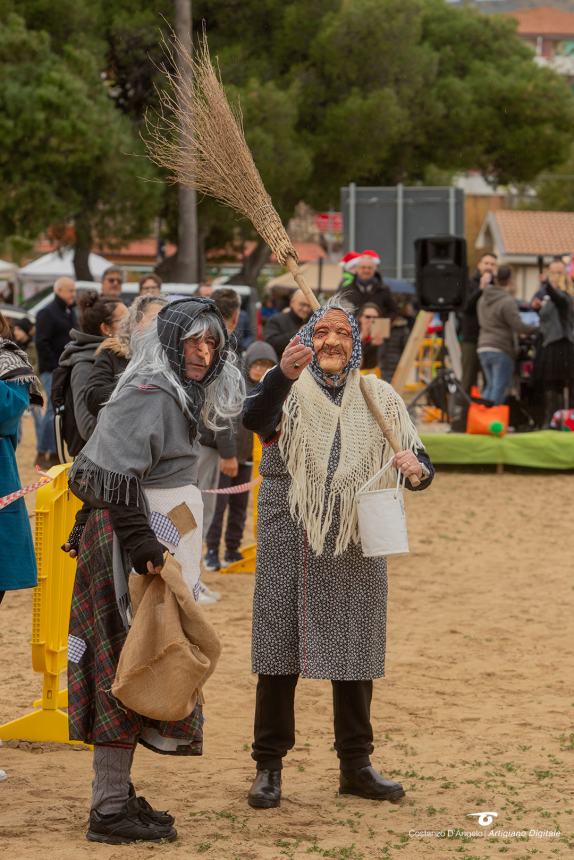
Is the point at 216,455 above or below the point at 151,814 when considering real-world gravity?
above

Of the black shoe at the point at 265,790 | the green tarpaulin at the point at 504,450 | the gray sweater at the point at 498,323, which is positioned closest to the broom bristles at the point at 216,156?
the black shoe at the point at 265,790

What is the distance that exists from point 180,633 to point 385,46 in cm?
2490

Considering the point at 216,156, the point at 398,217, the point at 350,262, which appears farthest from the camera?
the point at 398,217

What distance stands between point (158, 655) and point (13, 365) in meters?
1.48

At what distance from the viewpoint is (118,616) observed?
4.66 metres

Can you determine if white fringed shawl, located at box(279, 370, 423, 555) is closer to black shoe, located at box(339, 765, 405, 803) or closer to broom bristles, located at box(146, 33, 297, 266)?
broom bristles, located at box(146, 33, 297, 266)

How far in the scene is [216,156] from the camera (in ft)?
17.9

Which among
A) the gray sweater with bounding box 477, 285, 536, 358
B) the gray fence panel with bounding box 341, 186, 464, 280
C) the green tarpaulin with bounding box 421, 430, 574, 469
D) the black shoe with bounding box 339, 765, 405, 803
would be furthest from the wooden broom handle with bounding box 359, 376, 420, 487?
the gray fence panel with bounding box 341, 186, 464, 280

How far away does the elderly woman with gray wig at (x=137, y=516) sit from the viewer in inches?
180

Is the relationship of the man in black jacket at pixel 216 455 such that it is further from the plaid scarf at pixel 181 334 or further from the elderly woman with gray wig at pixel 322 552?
the plaid scarf at pixel 181 334

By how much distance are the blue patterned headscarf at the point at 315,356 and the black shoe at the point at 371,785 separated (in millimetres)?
1374

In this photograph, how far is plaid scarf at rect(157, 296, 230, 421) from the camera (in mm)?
4711

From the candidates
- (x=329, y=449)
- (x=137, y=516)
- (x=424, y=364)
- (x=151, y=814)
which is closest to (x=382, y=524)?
(x=329, y=449)

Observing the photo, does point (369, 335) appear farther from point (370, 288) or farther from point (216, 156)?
point (216, 156)
